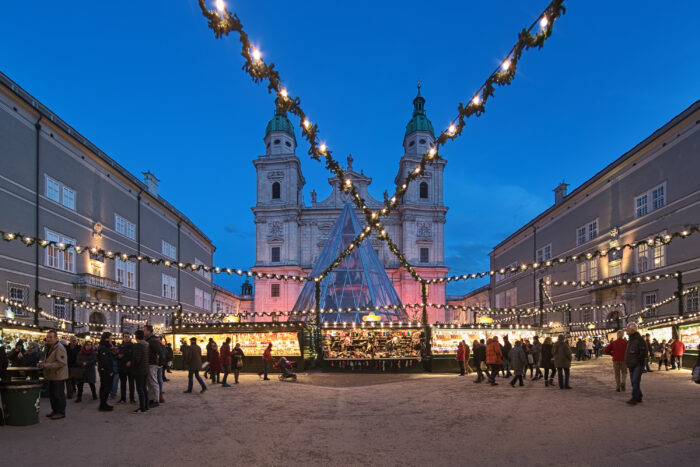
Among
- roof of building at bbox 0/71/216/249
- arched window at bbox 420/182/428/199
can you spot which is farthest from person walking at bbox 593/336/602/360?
arched window at bbox 420/182/428/199

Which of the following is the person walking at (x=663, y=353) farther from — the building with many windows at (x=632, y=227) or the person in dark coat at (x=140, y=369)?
the person in dark coat at (x=140, y=369)

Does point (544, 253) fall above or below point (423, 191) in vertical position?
below

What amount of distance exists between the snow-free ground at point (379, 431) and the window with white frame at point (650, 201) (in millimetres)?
20953

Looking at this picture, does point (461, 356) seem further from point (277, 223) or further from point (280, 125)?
point (280, 125)

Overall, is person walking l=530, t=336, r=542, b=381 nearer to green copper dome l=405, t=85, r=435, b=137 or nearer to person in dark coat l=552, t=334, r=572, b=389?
person in dark coat l=552, t=334, r=572, b=389

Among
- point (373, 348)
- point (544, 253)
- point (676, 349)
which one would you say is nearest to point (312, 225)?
point (544, 253)

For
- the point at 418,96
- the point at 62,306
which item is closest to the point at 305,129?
the point at 62,306

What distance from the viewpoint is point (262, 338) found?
67.1ft

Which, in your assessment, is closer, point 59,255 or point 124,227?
point 59,255

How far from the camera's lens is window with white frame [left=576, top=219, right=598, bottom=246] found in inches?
1489

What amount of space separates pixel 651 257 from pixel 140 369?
101 feet

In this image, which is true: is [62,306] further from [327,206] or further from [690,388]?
[327,206]

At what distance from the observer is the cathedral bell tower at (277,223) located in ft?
192

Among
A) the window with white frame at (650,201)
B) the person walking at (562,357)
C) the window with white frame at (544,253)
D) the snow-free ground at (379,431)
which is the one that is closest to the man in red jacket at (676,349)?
the snow-free ground at (379,431)
